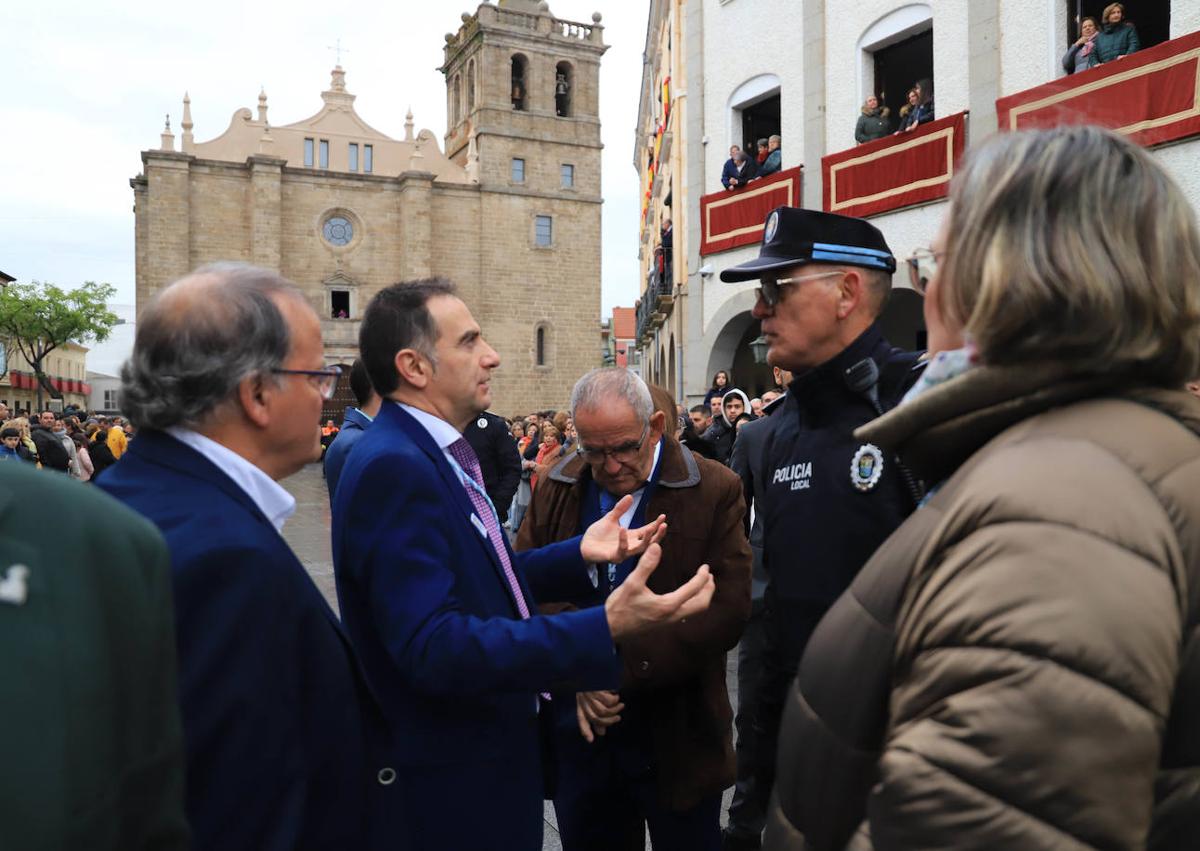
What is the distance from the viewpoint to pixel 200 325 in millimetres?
1748

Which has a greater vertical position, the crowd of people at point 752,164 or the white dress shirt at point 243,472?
the crowd of people at point 752,164

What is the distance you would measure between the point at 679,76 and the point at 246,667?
664 inches

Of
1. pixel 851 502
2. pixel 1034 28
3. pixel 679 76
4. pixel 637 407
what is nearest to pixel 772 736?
pixel 851 502

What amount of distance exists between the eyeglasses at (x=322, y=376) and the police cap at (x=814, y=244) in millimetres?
1182

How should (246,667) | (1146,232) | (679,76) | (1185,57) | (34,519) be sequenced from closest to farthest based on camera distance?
(34,519)
(1146,232)
(246,667)
(1185,57)
(679,76)

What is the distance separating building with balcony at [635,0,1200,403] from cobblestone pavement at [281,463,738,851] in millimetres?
5776

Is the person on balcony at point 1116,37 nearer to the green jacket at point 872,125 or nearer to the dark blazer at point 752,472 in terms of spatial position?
the green jacket at point 872,125

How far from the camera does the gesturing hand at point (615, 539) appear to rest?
2.48m

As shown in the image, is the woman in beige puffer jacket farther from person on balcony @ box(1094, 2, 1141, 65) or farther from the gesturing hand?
person on balcony @ box(1094, 2, 1141, 65)

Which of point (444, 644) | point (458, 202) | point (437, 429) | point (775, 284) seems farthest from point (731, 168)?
point (458, 202)

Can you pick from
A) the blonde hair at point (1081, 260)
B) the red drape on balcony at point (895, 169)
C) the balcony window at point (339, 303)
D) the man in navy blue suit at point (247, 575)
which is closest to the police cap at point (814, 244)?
the man in navy blue suit at point (247, 575)

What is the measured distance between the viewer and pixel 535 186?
47.0 meters

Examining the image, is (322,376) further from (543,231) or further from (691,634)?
(543,231)

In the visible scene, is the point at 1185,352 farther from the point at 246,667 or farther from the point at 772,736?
the point at 772,736
